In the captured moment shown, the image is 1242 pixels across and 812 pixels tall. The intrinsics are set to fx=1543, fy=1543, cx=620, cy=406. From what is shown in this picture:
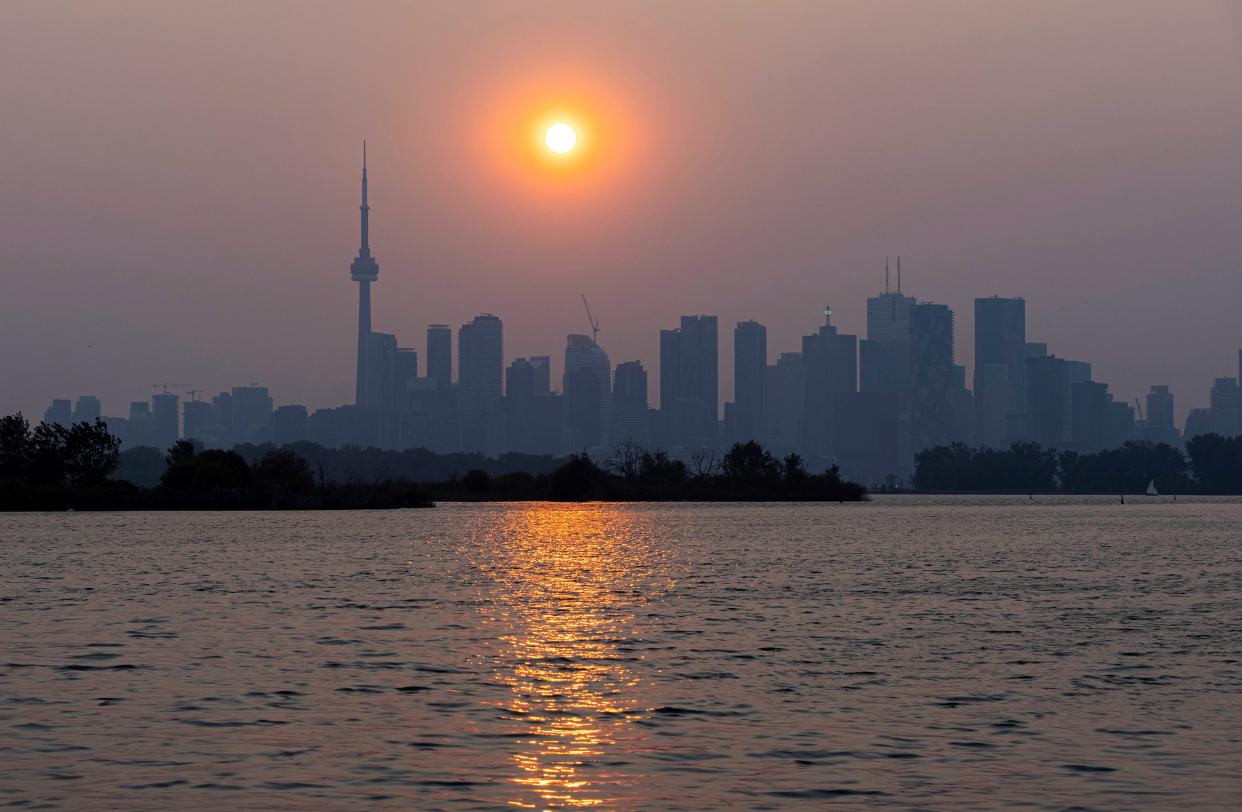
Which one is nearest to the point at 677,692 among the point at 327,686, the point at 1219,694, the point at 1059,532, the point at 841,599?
the point at 327,686

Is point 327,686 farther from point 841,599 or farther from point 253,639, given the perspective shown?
point 841,599

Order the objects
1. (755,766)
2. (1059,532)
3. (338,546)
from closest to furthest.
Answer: (755,766)
(338,546)
(1059,532)

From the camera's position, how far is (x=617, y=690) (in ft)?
123

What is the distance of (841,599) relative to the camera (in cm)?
6612

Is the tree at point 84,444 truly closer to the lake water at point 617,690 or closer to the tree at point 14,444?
the tree at point 14,444

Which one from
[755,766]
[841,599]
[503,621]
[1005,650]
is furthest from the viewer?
[841,599]

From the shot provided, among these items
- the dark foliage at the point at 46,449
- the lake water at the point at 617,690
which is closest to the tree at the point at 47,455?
the dark foliage at the point at 46,449

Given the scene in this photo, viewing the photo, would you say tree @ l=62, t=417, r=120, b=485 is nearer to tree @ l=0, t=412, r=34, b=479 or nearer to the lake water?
tree @ l=0, t=412, r=34, b=479

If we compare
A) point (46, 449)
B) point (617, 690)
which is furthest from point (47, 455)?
point (617, 690)

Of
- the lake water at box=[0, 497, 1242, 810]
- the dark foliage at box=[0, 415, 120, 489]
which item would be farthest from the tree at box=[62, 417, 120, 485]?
the lake water at box=[0, 497, 1242, 810]

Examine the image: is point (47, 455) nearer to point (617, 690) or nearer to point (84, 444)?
point (84, 444)

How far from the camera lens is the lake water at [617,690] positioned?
26.1 m

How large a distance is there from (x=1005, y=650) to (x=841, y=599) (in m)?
20.1

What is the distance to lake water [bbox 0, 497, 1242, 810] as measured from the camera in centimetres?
2614
